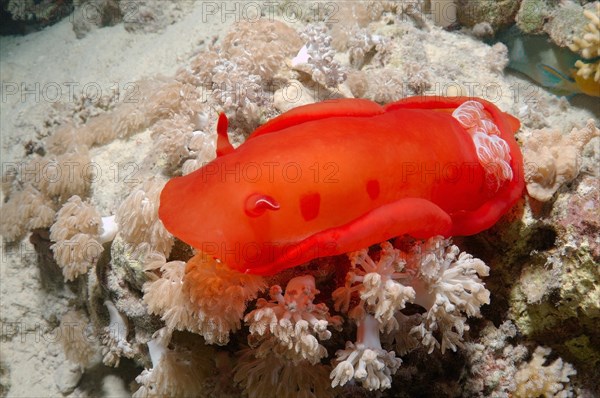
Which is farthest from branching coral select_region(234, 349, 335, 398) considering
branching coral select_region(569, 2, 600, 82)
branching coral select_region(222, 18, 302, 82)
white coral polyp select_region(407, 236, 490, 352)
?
branching coral select_region(569, 2, 600, 82)

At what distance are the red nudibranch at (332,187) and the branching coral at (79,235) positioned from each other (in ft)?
3.67

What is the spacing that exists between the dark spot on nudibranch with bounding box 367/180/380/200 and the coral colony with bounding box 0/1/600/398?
10 millimetres

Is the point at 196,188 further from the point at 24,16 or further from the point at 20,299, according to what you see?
the point at 24,16

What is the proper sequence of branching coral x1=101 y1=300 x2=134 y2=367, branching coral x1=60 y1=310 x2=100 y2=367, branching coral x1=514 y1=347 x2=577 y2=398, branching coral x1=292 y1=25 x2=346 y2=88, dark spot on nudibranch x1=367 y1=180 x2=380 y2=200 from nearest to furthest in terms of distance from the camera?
dark spot on nudibranch x1=367 y1=180 x2=380 y2=200, branching coral x1=514 y1=347 x2=577 y2=398, branching coral x1=292 y1=25 x2=346 y2=88, branching coral x1=101 y1=300 x2=134 y2=367, branching coral x1=60 y1=310 x2=100 y2=367

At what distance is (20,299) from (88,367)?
3.19 ft

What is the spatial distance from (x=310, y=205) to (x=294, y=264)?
30cm

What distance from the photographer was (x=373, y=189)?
7.33 feet

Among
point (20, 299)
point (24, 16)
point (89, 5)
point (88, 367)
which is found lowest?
point (88, 367)

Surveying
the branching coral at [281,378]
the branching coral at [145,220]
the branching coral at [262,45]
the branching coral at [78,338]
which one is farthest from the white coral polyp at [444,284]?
the branching coral at [78,338]

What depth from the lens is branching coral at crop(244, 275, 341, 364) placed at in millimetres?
2232

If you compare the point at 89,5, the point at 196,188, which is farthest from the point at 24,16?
the point at 196,188

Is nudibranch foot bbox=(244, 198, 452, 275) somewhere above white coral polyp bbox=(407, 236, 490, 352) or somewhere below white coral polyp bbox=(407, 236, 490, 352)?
above

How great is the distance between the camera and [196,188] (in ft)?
6.98

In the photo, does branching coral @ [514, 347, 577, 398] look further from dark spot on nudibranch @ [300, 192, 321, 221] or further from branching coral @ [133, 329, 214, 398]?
branching coral @ [133, 329, 214, 398]
